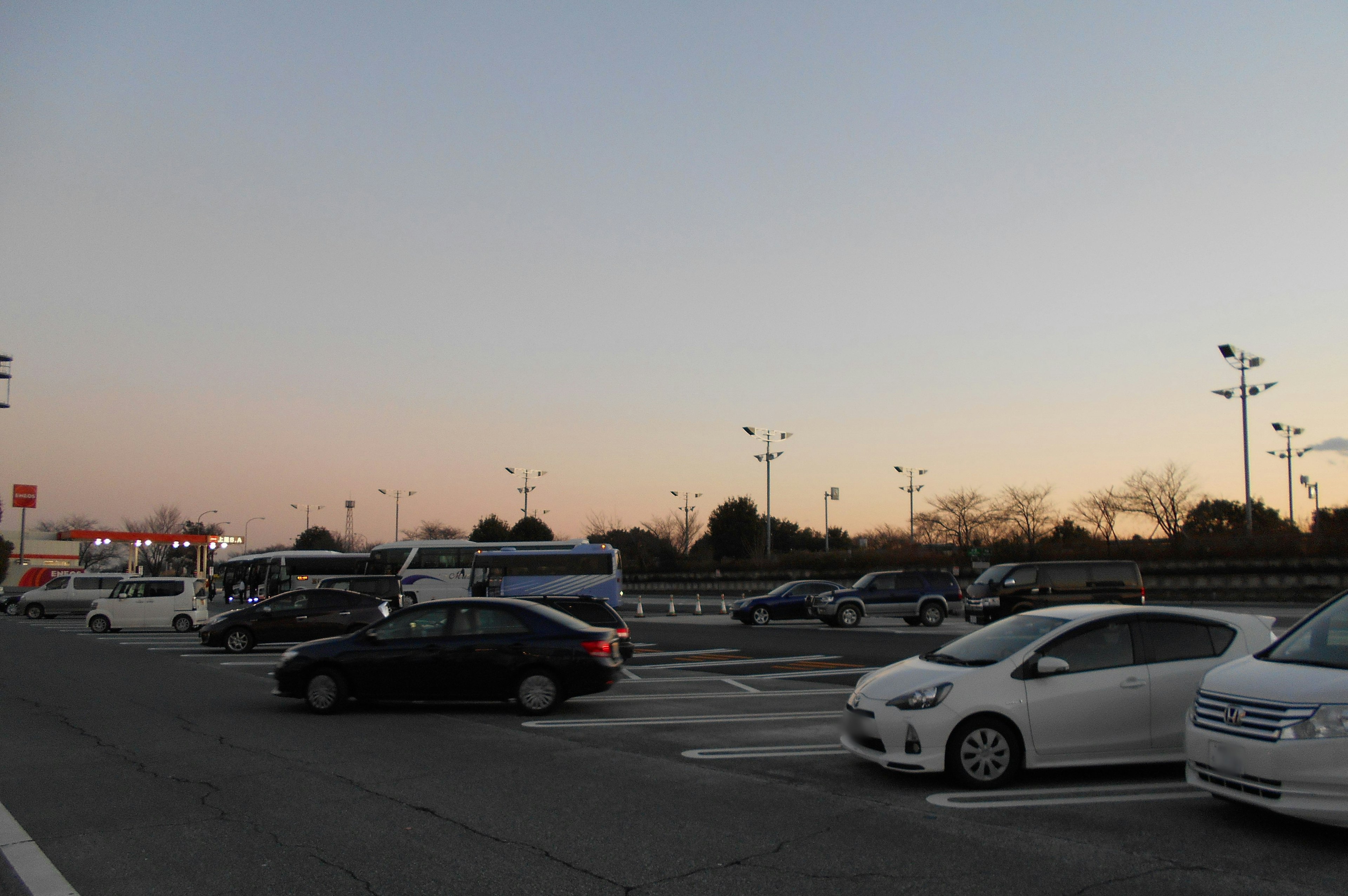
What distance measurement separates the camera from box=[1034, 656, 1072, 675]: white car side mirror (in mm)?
7406

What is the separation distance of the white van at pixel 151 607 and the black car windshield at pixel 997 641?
1110 inches

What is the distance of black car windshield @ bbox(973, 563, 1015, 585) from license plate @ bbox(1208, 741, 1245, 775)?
21367 millimetres

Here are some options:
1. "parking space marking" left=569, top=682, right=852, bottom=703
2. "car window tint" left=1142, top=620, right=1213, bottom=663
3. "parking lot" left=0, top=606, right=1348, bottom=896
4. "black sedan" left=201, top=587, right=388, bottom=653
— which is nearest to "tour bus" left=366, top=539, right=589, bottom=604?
"black sedan" left=201, top=587, right=388, bottom=653

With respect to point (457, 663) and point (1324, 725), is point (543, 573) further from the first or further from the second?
point (1324, 725)

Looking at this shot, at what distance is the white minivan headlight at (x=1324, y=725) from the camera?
5.45 m

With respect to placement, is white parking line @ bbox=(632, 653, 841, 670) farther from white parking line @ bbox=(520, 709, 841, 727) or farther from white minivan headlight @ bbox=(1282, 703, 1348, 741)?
white minivan headlight @ bbox=(1282, 703, 1348, 741)

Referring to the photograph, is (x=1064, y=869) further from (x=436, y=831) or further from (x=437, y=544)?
(x=437, y=544)

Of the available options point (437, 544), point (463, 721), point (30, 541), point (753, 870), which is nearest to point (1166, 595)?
point (437, 544)

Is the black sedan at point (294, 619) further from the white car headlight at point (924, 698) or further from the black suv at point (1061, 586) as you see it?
the white car headlight at point (924, 698)

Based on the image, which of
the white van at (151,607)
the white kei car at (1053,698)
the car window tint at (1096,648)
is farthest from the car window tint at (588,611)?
the white van at (151,607)

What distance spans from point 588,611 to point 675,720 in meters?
7.93

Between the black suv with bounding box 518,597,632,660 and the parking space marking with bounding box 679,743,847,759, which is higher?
the black suv with bounding box 518,597,632,660

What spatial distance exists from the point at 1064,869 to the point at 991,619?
23333 mm

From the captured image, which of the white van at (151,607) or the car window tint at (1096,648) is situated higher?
the car window tint at (1096,648)
